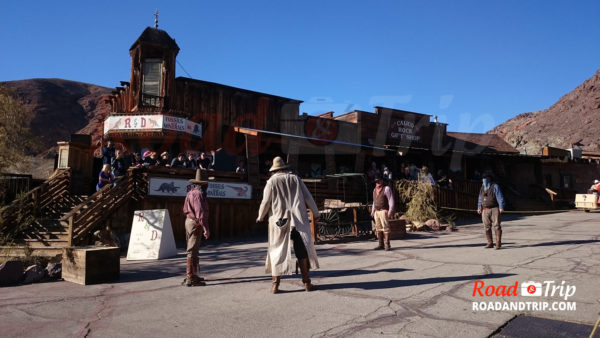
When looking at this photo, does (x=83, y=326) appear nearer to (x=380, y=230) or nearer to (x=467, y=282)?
(x=467, y=282)

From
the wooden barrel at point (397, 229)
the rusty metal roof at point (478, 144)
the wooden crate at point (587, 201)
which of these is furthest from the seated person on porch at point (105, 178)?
the rusty metal roof at point (478, 144)

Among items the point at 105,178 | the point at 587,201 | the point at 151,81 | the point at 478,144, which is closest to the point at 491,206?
the point at 105,178

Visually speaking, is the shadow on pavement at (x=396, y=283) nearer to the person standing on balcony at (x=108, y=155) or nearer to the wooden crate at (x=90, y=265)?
the wooden crate at (x=90, y=265)

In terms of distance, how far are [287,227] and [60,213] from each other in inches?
401

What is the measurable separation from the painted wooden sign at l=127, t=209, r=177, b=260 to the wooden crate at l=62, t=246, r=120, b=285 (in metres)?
2.63

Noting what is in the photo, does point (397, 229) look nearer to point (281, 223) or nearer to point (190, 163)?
point (281, 223)

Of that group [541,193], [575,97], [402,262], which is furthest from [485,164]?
[575,97]

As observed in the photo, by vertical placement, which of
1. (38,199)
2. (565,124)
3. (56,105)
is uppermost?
(56,105)

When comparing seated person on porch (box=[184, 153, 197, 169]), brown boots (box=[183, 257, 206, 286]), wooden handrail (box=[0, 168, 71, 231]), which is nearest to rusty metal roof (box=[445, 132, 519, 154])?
seated person on porch (box=[184, 153, 197, 169])

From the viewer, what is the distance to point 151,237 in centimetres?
969

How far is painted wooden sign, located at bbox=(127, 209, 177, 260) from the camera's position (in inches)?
376

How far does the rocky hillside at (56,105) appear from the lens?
59.5 m

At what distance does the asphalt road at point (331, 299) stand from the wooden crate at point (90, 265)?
0.66 ft

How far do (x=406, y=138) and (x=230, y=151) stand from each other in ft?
43.6
